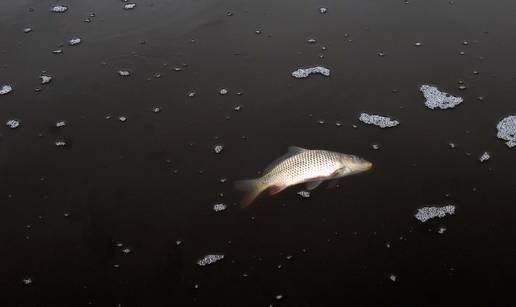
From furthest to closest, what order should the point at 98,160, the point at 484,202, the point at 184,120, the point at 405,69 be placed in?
the point at 405,69 < the point at 184,120 < the point at 98,160 < the point at 484,202

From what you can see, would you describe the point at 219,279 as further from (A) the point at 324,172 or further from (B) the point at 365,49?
(B) the point at 365,49

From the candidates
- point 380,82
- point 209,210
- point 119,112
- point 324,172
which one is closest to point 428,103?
point 380,82

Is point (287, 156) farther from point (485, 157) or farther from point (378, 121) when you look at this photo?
point (485, 157)

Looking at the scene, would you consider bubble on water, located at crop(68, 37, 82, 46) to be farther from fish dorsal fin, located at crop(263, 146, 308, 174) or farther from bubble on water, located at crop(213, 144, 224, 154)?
fish dorsal fin, located at crop(263, 146, 308, 174)

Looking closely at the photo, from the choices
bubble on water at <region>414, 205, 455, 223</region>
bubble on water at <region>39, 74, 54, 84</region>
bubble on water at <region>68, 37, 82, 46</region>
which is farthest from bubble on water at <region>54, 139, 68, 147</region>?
bubble on water at <region>414, 205, 455, 223</region>

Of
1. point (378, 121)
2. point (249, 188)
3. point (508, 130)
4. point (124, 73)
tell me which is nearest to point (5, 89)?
point (124, 73)

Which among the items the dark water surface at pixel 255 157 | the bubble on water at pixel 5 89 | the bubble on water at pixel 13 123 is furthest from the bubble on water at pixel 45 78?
the bubble on water at pixel 13 123
